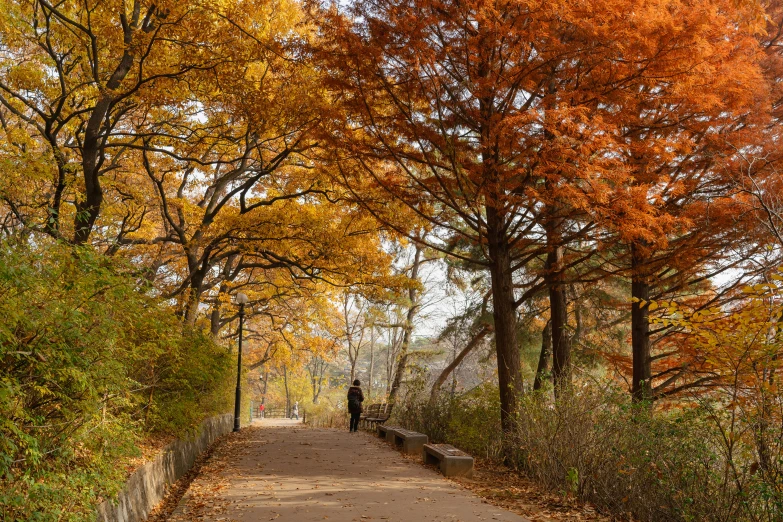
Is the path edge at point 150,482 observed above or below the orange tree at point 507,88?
below

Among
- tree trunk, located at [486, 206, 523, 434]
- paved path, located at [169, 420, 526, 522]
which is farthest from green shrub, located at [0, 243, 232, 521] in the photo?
tree trunk, located at [486, 206, 523, 434]

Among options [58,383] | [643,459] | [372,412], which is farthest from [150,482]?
[372,412]

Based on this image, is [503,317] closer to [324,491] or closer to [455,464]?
[455,464]

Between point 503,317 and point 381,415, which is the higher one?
point 503,317

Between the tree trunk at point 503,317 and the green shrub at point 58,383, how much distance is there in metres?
6.82

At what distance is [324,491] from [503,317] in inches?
184

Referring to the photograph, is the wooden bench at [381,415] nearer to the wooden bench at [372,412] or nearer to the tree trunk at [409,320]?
the wooden bench at [372,412]

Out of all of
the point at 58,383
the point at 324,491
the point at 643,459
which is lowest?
the point at 324,491

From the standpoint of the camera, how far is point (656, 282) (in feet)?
41.8

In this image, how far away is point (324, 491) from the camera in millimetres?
8109

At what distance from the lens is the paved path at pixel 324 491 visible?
21.8 feet

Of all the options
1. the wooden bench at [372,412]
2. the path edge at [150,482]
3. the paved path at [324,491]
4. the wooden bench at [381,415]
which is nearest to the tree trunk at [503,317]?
the paved path at [324,491]

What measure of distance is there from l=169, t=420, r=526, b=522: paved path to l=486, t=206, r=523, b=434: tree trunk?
6.38 ft

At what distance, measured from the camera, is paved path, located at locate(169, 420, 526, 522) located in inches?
262
